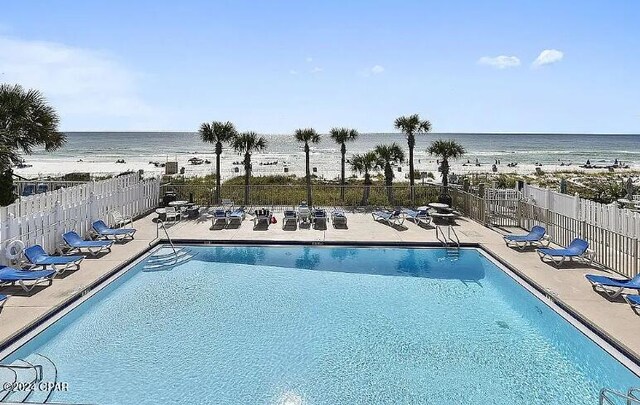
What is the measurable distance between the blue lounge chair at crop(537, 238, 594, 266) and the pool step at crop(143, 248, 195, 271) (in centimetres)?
820

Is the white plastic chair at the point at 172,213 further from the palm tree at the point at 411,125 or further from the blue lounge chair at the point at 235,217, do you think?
the palm tree at the point at 411,125

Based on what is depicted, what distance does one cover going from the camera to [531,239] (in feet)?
36.7

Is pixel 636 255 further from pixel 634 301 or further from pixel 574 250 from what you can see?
pixel 634 301

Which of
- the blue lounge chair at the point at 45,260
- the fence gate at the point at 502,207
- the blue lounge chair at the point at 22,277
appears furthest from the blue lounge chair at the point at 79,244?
the fence gate at the point at 502,207

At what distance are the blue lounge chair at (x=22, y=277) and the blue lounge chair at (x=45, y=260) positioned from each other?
1.22 feet

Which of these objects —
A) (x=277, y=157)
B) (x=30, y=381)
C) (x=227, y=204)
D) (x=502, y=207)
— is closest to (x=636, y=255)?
(x=502, y=207)

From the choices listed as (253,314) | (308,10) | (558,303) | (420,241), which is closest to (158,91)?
(308,10)

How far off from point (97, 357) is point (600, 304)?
295 inches

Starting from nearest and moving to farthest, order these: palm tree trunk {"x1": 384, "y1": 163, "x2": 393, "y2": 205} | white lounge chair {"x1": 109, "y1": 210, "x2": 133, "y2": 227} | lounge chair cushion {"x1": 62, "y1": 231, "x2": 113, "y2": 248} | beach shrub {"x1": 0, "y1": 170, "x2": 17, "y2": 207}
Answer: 1. lounge chair cushion {"x1": 62, "y1": 231, "x2": 113, "y2": 248}
2. beach shrub {"x1": 0, "y1": 170, "x2": 17, "y2": 207}
3. white lounge chair {"x1": 109, "y1": 210, "x2": 133, "y2": 227}
4. palm tree trunk {"x1": 384, "y1": 163, "x2": 393, "y2": 205}

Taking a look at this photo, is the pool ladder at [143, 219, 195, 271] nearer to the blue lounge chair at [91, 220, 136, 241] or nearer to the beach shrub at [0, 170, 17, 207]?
the blue lounge chair at [91, 220, 136, 241]

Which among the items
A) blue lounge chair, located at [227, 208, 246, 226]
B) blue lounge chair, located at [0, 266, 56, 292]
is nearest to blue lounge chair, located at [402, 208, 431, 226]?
blue lounge chair, located at [227, 208, 246, 226]

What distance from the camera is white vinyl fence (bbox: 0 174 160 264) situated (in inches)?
357

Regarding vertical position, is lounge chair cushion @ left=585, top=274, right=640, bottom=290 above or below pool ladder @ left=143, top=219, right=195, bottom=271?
above

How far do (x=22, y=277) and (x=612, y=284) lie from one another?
9.74m
